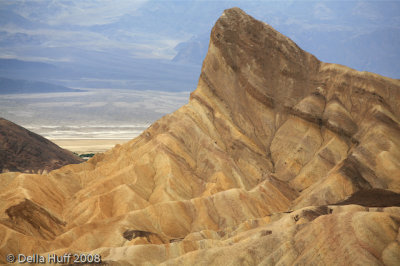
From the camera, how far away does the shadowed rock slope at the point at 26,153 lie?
13238cm

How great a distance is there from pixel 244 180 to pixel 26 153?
67266 mm

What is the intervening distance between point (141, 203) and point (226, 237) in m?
17.1

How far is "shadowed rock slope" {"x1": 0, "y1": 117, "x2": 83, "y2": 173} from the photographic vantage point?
434 ft

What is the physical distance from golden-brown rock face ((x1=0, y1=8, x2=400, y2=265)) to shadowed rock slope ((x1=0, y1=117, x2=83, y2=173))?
38532 mm

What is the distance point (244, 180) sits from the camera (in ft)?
291

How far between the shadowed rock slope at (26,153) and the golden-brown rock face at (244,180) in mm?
38532
